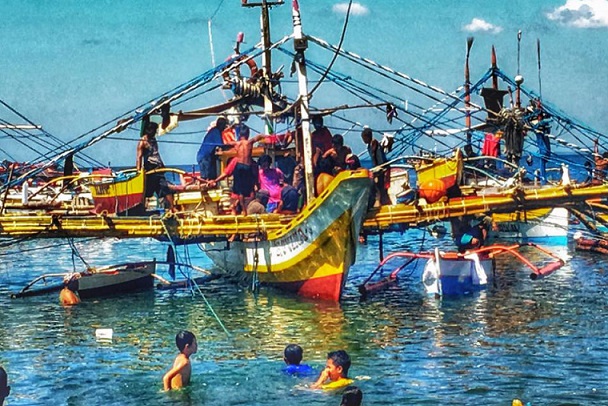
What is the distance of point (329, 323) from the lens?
23344mm

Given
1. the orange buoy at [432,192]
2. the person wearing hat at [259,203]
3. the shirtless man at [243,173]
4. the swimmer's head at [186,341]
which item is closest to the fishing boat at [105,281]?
the shirtless man at [243,173]

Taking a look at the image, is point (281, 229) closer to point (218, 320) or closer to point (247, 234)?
point (247, 234)

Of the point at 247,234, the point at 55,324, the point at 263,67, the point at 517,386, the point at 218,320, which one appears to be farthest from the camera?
the point at 263,67

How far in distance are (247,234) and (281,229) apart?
4.20 feet

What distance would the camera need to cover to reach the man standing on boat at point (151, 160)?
26156 millimetres

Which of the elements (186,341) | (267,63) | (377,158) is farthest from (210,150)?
(186,341)

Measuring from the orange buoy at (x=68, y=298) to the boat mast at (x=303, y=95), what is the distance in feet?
22.8

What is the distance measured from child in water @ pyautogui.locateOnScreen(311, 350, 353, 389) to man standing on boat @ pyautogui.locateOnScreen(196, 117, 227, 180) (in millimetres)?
12060

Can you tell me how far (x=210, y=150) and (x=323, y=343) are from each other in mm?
9017

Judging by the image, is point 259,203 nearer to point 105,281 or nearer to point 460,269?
point 105,281

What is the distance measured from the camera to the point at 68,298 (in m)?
→ 27.0

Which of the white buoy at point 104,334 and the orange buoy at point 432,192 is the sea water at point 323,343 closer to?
the white buoy at point 104,334

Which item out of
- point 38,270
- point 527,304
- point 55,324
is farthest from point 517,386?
point 38,270

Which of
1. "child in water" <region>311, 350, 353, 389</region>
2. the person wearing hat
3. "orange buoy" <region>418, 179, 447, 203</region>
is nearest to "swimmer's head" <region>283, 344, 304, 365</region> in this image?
"child in water" <region>311, 350, 353, 389</region>
